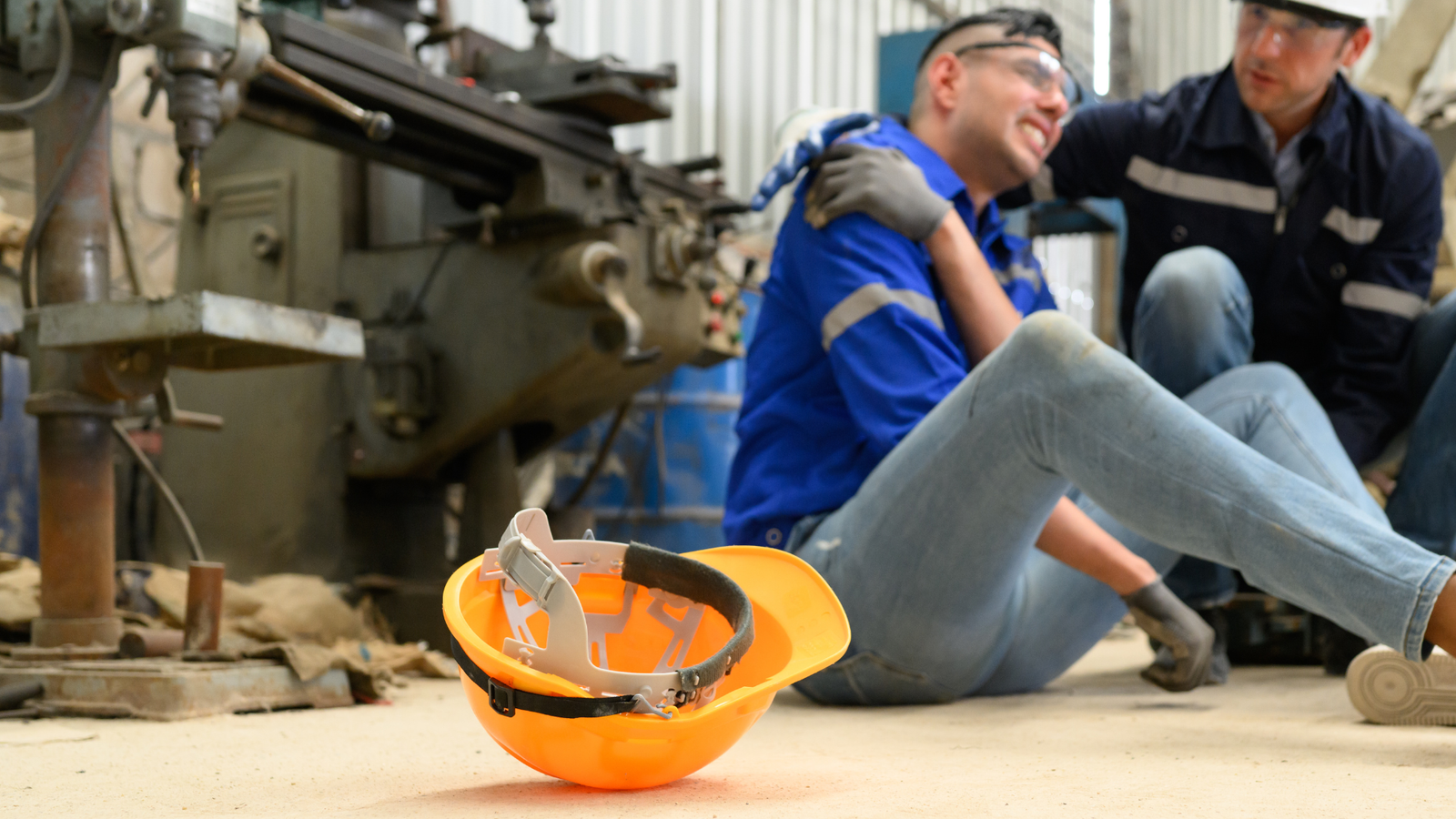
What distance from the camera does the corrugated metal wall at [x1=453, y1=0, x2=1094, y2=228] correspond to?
4344 mm

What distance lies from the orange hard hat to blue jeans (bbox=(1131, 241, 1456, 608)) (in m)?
1.14

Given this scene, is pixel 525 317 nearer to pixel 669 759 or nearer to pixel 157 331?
pixel 157 331

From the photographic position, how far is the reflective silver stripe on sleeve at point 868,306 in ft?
5.18

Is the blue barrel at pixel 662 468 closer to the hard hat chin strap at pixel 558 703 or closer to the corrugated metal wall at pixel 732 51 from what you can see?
the corrugated metal wall at pixel 732 51

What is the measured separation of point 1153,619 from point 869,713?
360mm

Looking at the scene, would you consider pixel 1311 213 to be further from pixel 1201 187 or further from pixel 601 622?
pixel 601 622

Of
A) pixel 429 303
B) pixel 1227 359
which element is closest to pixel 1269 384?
pixel 1227 359

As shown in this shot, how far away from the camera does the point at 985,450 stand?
1392 millimetres

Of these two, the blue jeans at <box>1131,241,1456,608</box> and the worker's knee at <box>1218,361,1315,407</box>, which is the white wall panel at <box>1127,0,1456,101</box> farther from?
the worker's knee at <box>1218,361,1315,407</box>

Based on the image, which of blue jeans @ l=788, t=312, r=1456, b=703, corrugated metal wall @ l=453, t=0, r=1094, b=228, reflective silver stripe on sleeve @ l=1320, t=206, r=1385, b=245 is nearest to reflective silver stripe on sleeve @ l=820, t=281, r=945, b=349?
blue jeans @ l=788, t=312, r=1456, b=703

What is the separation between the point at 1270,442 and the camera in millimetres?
1707

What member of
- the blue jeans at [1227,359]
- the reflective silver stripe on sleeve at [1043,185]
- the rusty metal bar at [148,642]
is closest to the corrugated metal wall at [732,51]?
the reflective silver stripe on sleeve at [1043,185]

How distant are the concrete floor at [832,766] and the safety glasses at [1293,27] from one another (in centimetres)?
107

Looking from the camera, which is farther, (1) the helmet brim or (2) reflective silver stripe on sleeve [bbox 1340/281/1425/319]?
(2) reflective silver stripe on sleeve [bbox 1340/281/1425/319]
